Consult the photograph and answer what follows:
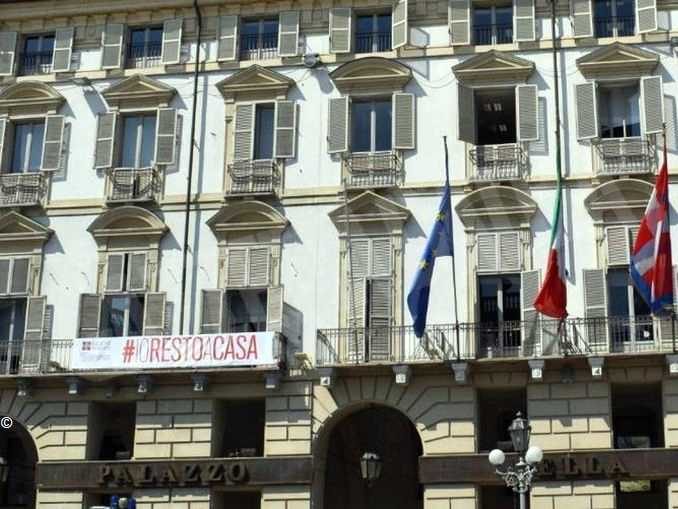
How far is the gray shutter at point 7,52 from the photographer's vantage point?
113ft

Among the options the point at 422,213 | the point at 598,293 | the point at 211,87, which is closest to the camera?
the point at 598,293

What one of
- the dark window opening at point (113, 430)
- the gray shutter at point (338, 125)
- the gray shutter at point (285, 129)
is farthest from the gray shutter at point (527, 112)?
the dark window opening at point (113, 430)

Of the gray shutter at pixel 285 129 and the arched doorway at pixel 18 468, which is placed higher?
the gray shutter at pixel 285 129

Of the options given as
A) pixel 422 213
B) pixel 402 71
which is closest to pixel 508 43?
pixel 402 71

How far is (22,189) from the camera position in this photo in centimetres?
3303

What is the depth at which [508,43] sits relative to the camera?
105 ft

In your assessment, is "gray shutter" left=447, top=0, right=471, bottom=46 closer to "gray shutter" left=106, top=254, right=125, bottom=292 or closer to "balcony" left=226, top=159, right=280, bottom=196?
"balcony" left=226, top=159, right=280, bottom=196

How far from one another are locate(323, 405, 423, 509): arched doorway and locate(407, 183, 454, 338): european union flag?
581 cm

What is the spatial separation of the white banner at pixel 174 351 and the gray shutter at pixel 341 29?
8.48 m

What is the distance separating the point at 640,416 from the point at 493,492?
4255 millimetres

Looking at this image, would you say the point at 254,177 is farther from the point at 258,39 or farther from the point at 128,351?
the point at 128,351

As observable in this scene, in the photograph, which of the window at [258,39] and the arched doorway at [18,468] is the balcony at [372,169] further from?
the arched doorway at [18,468]

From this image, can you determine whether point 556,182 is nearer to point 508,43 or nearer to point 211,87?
point 508,43

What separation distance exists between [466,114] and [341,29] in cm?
450
